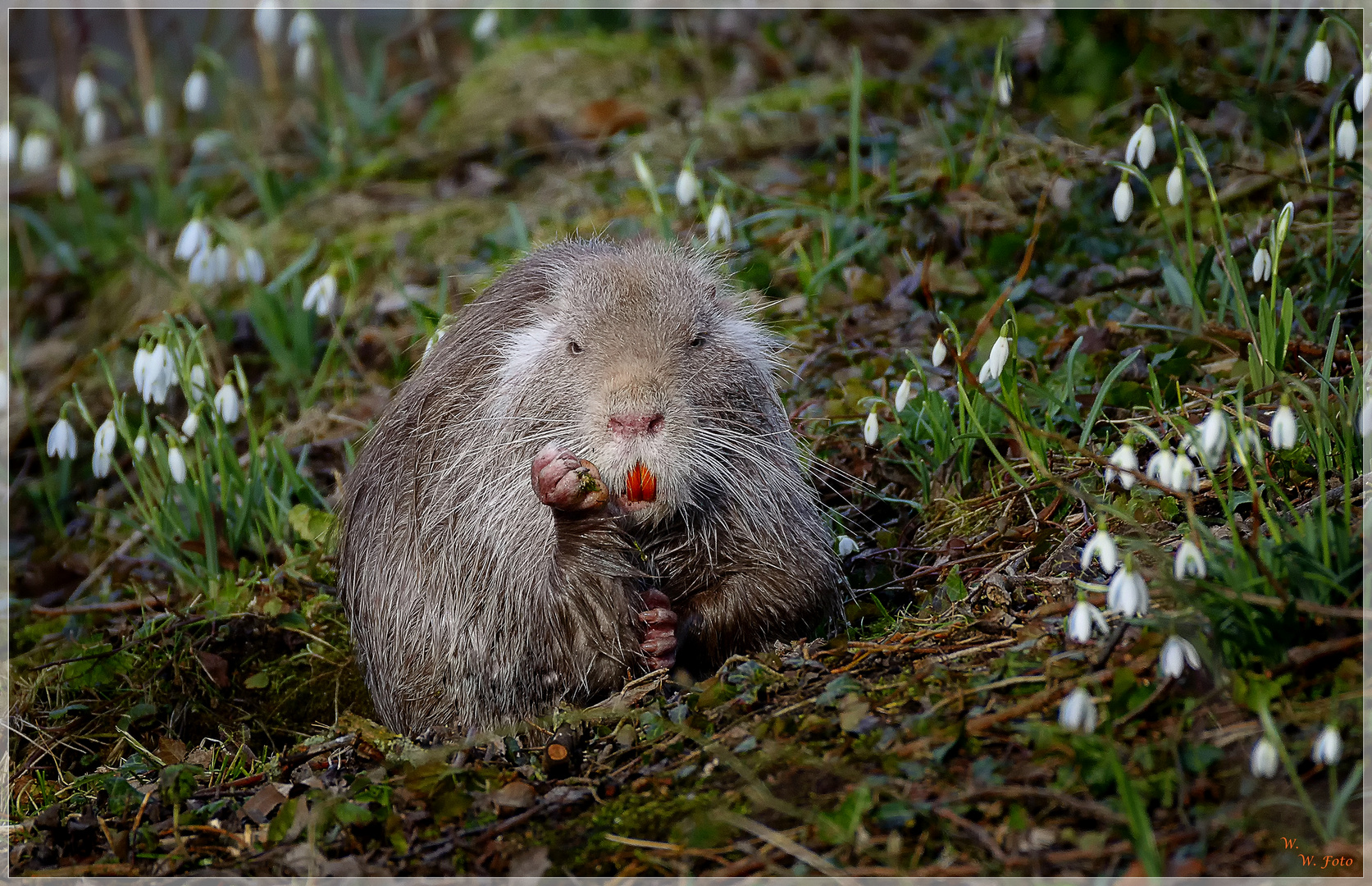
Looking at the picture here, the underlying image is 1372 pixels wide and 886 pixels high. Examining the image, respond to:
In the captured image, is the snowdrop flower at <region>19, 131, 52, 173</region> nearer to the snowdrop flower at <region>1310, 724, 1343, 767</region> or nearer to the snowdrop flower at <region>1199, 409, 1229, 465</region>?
the snowdrop flower at <region>1199, 409, 1229, 465</region>

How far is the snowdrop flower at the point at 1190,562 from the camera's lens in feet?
9.69

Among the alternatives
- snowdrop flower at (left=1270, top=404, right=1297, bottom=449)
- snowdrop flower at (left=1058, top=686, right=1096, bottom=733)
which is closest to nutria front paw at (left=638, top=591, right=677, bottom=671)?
snowdrop flower at (left=1058, top=686, right=1096, bottom=733)

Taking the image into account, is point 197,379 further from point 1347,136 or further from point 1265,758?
point 1347,136

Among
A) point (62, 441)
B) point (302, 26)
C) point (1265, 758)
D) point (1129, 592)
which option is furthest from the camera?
point (302, 26)

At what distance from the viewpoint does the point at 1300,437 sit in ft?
13.1

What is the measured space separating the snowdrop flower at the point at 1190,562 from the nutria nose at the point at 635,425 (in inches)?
54.7

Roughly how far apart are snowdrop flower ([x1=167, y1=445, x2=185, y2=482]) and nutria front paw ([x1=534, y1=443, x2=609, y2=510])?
208cm

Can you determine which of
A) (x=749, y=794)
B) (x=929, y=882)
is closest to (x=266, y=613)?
(x=749, y=794)

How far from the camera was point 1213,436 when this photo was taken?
314 cm

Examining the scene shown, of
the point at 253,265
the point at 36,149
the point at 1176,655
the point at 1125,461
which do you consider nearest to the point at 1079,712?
the point at 1176,655

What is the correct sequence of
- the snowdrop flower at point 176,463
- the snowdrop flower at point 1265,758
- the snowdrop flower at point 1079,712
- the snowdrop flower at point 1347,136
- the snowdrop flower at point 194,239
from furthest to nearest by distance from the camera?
the snowdrop flower at point 194,239 → the snowdrop flower at point 176,463 → the snowdrop flower at point 1347,136 → the snowdrop flower at point 1079,712 → the snowdrop flower at point 1265,758

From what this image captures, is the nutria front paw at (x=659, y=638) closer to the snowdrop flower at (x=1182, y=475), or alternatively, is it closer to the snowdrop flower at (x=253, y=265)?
the snowdrop flower at (x=1182, y=475)

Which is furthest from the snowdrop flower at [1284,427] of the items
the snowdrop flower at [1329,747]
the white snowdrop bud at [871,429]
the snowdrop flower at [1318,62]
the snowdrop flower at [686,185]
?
the snowdrop flower at [686,185]

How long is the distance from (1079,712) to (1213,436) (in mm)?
793
